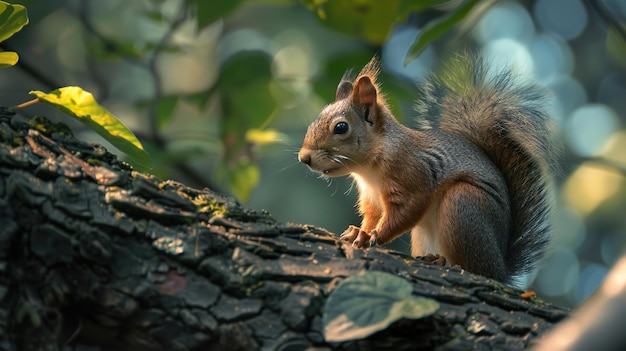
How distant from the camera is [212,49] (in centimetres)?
586

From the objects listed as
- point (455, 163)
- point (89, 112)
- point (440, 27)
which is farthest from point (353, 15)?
point (89, 112)

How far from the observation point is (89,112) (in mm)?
1984

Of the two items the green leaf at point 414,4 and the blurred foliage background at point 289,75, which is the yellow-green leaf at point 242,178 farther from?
the green leaf at point 414,4

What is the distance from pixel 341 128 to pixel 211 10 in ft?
3.03

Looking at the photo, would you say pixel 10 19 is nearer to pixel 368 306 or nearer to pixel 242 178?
pixel 368 306

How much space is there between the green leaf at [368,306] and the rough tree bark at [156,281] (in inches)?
2.6

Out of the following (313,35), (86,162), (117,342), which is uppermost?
(313,35)

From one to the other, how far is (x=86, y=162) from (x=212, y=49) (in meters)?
3.98

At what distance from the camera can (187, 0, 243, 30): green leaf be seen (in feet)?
9.31

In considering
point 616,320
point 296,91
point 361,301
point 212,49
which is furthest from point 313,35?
point 616,320

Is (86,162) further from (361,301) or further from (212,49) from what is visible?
(212,49)

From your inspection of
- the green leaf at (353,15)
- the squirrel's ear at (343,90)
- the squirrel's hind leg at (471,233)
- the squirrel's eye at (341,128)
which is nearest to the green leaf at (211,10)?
the green leaf at (353,15)

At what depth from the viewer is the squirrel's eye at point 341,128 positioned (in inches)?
136

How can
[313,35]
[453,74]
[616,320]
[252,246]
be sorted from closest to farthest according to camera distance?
[616,320] < [252,246] < [453,74] < [313,35]
